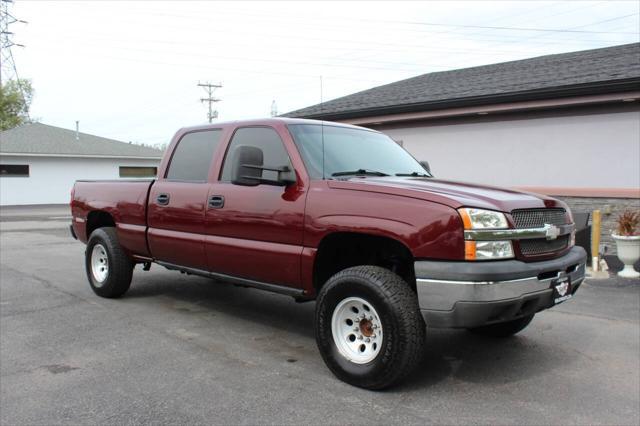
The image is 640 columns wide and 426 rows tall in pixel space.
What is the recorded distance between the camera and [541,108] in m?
10.4

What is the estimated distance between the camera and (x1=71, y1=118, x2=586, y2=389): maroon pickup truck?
3.52 metres

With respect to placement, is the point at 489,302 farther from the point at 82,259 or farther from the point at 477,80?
the point at 477,80

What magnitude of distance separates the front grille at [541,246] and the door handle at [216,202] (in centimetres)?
263

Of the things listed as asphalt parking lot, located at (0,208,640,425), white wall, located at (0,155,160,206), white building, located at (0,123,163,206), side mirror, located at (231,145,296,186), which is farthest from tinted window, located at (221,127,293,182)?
white wall, located at (0,155,160,206)

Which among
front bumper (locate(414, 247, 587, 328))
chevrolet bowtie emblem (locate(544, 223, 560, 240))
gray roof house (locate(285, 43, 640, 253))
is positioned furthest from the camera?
gray roof house (locate(285, 43, 640, 253))

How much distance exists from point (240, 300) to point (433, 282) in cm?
363

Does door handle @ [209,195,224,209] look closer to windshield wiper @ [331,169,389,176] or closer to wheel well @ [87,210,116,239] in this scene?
windshield wiper @ [331,169,389,176]

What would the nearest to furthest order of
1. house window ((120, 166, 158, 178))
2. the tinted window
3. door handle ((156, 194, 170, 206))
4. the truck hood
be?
the truck hood
the tinted window
door handle ((156, 194, 170, 206))
house window ((120, 166, 158, 178))

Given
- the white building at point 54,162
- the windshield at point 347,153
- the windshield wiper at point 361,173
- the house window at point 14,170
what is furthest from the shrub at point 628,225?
the house window at point 14,170

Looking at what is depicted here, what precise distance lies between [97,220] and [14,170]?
87.7 ft

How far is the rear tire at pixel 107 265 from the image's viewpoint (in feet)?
20.7

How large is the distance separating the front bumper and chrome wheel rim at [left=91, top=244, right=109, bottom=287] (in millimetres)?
4495

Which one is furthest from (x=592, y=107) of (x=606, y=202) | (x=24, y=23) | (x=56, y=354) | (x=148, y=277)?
(x=24, y=23)

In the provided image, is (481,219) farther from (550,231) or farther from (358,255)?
→ (358,255)
